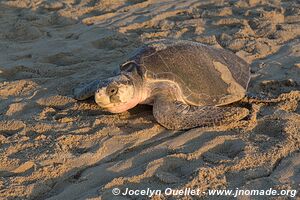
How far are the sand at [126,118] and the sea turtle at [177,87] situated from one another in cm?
8

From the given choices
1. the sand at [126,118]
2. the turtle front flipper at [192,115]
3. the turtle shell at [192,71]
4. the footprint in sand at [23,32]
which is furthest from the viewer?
the footprint in sand at [23,32]

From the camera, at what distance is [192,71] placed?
2.91 meters

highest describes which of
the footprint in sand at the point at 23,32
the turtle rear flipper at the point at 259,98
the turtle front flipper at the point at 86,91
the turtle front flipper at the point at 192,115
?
the footprint in sand at the point at 23,32

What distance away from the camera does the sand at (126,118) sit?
219 cm

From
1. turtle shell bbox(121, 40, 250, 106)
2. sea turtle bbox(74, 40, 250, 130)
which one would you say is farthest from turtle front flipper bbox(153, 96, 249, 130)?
turtle shell bbox(121, 40, 250, 106)

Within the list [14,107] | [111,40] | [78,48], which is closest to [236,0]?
[111,40]

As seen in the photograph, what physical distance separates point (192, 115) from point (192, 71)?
0.38 m

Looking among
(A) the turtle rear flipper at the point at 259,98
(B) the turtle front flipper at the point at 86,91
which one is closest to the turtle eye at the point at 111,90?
(B) the turtle front flipper at the point at 86,91

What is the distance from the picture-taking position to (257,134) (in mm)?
2572

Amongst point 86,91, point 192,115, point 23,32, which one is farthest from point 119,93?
point 23,32

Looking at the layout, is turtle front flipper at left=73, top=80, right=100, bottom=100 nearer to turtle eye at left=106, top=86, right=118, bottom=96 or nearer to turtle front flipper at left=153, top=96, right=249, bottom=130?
turtle eye at left=106, top=86, right=118, bottom=96

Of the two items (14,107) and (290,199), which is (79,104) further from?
(290,199)

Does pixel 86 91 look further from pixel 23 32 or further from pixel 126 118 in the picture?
pixel 23 32

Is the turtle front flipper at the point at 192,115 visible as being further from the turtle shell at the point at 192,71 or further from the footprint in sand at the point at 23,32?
the footprint in sand at the point at 23,32
